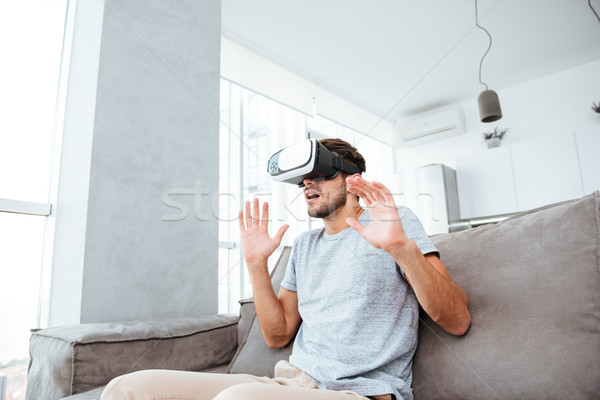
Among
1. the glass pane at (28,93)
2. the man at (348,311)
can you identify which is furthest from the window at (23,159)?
the man at (348,311)

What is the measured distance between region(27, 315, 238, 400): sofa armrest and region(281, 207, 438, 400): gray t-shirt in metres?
0.43

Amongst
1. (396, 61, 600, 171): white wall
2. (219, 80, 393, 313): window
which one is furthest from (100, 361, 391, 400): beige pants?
(396, 61, 600, 171): white wall

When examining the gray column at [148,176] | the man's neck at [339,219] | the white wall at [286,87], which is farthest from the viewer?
the white wall at [286,87]

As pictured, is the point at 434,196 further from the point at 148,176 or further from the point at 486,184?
the point at 148,176

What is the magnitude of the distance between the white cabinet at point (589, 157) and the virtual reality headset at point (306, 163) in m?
3.42

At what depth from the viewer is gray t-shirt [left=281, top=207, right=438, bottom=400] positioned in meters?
0.94

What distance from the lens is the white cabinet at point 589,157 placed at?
3602mm

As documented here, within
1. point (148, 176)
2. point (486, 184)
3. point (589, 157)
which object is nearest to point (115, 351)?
point (148, 176)

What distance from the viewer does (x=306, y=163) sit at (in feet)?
3.89

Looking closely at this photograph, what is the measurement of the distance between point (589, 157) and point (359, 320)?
3.72 metres

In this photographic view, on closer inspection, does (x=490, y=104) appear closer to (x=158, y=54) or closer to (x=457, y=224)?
(x=457, y=224)

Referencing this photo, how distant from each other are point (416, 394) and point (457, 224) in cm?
373

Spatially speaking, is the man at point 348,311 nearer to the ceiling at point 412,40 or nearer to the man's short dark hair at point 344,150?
the man's short dark hair at point 344,150

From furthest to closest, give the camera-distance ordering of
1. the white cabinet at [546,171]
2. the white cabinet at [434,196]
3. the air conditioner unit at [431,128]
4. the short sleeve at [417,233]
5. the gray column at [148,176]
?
1. the air conditioner unit at [431,128]
2. the white cabinet at [434,196]
3. the white cabinet at [546,171]
4. the gray column at [148,176]
5. the short sleeve at [417,233]
